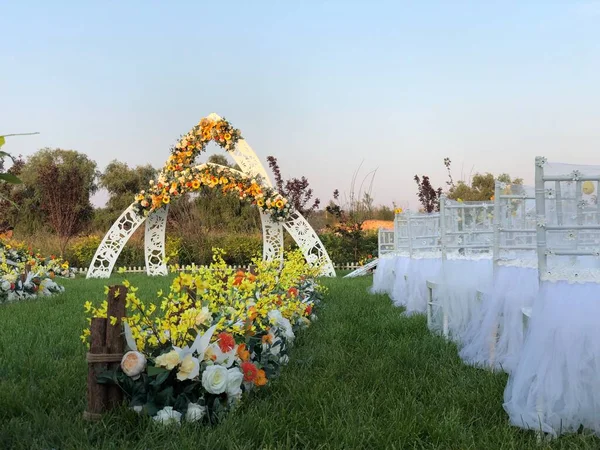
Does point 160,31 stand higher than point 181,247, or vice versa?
point 160,31

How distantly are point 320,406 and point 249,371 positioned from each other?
40cm

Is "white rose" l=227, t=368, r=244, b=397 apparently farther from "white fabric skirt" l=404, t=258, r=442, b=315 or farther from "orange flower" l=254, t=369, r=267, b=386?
"white fabric skirt" l=404, t=258, r=442, b=315

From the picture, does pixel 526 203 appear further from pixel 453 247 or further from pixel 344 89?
pixel 344 89

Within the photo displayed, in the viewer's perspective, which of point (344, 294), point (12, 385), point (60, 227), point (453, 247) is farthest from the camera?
point (60, 227)

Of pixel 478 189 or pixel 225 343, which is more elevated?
pixel 478 189

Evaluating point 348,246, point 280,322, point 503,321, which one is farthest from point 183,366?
point 348,246

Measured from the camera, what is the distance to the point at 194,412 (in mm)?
2465

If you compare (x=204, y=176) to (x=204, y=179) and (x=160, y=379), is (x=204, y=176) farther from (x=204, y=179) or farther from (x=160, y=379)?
(x=160, y=379)

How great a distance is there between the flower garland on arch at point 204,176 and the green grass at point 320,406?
8231 mm

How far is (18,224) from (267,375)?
101 feet

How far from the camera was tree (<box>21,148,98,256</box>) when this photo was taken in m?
20.1

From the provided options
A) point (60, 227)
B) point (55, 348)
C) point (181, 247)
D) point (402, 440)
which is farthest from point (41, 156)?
point (402, 440)

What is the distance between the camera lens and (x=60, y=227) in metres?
19.7

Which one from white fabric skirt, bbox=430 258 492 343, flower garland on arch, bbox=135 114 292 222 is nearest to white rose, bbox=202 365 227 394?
white fabric skirt, bbox=430 258 492 343
